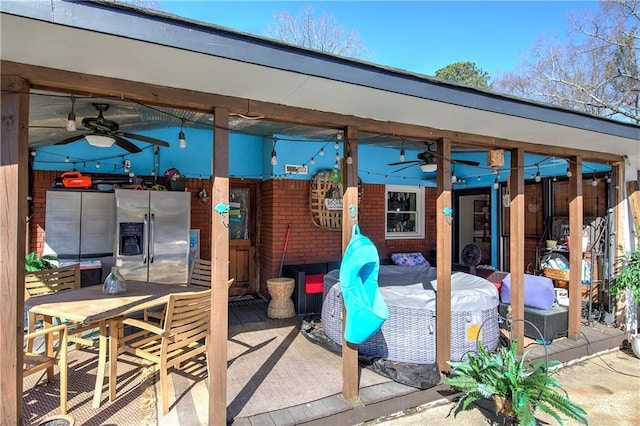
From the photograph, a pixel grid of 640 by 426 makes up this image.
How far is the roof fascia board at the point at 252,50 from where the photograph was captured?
1.52 metres

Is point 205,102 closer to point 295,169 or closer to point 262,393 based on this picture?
point 262,393

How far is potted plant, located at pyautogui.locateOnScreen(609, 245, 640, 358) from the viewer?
13.6 ft

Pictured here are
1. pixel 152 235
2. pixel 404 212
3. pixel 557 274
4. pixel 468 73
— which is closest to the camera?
pixel 152 235

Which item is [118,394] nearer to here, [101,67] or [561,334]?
[101,67]

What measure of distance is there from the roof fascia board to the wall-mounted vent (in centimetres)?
352

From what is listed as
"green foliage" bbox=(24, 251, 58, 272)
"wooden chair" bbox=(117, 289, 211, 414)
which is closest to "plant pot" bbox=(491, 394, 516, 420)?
"wooden chair" bbox=(117, 289, 211, 414)

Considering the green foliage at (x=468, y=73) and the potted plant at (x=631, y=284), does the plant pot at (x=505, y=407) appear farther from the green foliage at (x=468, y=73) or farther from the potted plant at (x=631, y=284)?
the green foliage at (x=468, y=73)

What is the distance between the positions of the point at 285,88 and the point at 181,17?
779 millimetres

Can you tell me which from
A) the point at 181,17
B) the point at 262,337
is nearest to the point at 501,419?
the point at 262,337

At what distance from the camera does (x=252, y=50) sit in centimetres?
191

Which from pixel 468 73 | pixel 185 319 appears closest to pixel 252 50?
pixel 185 319

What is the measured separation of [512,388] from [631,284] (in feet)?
9.62

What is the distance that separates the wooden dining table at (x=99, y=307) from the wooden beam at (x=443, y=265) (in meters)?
2.62

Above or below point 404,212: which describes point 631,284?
below
